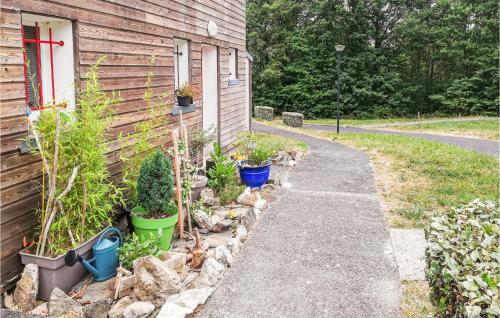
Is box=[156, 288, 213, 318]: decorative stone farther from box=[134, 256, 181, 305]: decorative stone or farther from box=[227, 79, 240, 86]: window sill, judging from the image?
box=[227, 79, 240, 86]: window sill

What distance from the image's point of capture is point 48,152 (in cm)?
399

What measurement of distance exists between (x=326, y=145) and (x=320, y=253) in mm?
9124

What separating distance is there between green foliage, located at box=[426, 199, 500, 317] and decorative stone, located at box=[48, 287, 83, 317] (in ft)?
9.09

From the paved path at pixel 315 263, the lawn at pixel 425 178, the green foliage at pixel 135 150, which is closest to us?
the paved path at pixel 315 263

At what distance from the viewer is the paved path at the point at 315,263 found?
12.9 feet

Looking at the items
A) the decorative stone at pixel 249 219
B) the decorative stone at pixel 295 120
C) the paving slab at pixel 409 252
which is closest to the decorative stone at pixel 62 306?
the decorative stone at pixel 249 219

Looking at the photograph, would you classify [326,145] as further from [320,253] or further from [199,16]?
[320,253]

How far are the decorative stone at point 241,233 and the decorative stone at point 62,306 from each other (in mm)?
2018

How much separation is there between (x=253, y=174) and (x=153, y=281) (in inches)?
150

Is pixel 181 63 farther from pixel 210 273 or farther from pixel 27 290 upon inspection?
pixel 27 290

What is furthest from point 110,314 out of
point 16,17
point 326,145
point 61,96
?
point 326,145

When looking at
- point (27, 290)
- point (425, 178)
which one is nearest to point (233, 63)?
point (425, 178)

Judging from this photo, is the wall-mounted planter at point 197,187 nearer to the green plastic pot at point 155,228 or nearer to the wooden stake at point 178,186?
the wooden stake at point 178,186

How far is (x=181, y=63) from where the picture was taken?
7.77 metres
